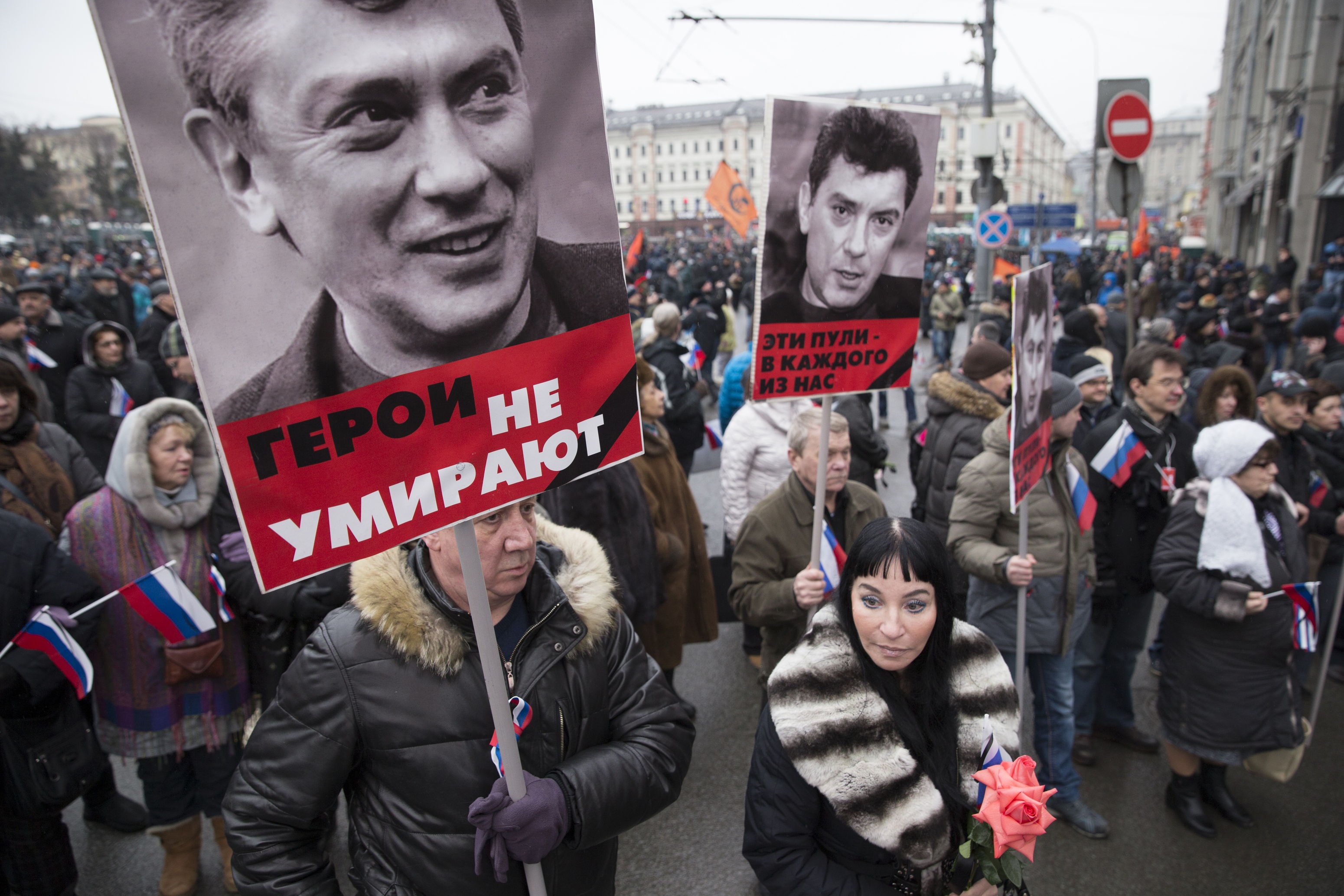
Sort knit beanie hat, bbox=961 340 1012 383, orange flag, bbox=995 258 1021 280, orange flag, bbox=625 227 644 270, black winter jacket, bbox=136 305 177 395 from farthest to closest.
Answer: orange flag, bbox=995 258 1021 280
orange flag, bbox=625 227 644 270
black winter jacket, bbox=136 305 177 395
knit beanie hat, bbox=961 340 1012 383

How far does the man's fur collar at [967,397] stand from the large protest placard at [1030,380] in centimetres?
114

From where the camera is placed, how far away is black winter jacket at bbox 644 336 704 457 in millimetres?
6691

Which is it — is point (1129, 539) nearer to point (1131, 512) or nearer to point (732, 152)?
point (1131, 512)

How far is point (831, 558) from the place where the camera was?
3.46 metres

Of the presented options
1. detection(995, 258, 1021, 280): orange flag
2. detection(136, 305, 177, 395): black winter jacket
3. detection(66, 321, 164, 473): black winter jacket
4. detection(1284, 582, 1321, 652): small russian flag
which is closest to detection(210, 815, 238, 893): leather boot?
detection(66, 321, 164, 473): black winter jacket

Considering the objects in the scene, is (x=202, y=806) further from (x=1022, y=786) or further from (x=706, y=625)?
(x=1022, y=786)

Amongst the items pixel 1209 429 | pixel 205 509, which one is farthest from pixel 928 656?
pixel 205 509

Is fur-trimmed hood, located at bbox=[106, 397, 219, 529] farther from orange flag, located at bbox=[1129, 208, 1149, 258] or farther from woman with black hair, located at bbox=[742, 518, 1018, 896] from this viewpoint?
orange flag, located at bbox=[1129, 208, 1149, 258]

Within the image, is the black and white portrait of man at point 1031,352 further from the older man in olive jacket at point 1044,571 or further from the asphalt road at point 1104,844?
the asphalt road at point 1104,844

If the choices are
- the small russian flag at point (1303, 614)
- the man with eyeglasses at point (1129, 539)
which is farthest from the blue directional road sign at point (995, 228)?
the small russian flag at point (1303, 614)

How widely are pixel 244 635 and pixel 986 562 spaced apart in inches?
119

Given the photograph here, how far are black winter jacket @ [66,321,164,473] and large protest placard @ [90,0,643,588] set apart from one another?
19.9ft

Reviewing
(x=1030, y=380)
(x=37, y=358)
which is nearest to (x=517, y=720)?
(x=1030, y=380)

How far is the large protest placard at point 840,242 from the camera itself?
264 cm
